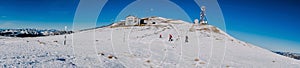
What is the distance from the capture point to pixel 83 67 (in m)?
16.2

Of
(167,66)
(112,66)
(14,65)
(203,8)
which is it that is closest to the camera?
(14,65)

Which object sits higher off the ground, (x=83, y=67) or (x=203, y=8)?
(x=203, y=8)

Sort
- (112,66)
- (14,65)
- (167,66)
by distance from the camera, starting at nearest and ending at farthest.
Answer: (14,65) < (112,66) < (167,66)

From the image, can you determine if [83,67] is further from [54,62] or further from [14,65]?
[14,65]

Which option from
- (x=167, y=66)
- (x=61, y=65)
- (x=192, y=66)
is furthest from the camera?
(x=192, y=66)

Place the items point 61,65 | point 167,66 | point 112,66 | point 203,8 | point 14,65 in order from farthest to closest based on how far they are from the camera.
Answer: point 203,8
point 167,66
point 112,66
point 61,65
point 14,65

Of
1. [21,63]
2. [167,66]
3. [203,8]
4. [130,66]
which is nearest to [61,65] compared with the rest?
[21,63]

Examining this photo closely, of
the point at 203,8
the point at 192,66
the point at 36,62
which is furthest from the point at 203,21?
the point at 36,62

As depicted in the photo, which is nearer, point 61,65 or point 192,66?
point 61,65

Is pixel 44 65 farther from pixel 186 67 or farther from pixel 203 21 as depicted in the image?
pixel 203 21

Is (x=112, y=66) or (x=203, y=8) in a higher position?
(x=203, y=8)

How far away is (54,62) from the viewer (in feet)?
55.1

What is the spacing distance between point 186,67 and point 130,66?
4.38m

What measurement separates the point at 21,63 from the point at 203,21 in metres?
106
